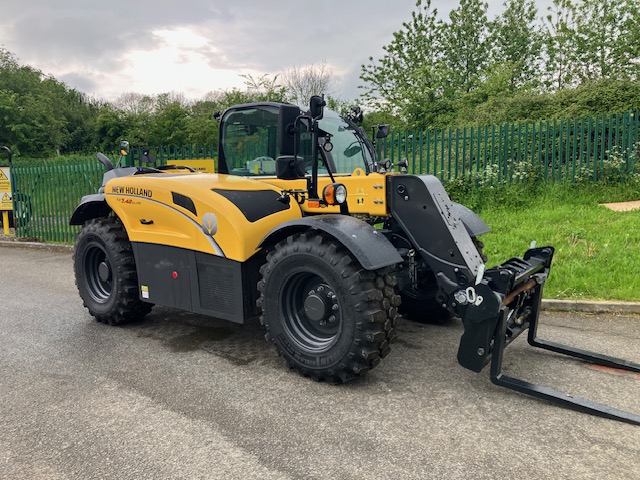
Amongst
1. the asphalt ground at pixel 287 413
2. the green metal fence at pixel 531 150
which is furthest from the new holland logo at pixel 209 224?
the green metal fence at pixel 531 150

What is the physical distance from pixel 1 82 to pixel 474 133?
36.7m

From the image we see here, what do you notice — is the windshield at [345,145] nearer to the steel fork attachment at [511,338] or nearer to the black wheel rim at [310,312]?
the black wheel rim at [310,312]

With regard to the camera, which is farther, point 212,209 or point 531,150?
point 531,150

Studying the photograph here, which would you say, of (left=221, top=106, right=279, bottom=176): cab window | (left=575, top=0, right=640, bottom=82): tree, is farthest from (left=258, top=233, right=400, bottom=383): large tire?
(left=575, top=0, right=640, bottom=82): tree

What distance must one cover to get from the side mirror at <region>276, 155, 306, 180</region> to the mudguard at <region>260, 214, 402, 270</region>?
372 millimetres

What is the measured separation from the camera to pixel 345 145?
196 inches

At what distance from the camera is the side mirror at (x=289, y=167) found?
12.6 ft

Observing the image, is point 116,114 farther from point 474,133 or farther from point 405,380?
point 405,380

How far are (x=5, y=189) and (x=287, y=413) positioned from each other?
12.6 m

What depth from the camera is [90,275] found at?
562 centimetres

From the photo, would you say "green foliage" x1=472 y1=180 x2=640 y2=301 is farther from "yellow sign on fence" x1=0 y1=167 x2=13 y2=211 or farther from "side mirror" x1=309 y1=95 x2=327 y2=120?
"yellow sign on fence" x1=0 y1=167 x2=13 y2=211

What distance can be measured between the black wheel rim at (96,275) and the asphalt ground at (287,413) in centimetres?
63

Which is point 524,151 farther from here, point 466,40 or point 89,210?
point 466,40

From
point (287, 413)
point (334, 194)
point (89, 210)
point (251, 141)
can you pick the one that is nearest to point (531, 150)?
point (251, 141)
